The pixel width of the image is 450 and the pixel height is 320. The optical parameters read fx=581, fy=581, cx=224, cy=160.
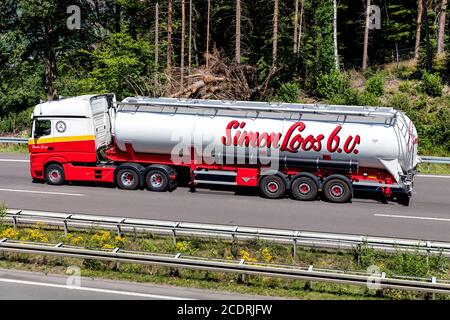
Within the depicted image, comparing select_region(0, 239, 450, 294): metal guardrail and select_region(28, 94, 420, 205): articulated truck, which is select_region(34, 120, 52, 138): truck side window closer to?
select_region(28, 94, 420, 205): articulated truck

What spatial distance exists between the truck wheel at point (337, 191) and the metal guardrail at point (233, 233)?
16.8ft

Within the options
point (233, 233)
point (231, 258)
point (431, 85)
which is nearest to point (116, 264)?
point (231, 258)

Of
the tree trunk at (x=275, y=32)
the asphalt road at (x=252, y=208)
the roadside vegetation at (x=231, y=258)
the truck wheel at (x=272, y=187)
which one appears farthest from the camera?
the tree trunk at (x=275, y=32)

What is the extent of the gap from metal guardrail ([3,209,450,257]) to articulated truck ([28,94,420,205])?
5279 millimetres

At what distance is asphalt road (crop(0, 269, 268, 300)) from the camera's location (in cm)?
1205

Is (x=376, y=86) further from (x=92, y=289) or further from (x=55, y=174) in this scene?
(x=92, y=289)

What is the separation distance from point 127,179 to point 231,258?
831 centimetres

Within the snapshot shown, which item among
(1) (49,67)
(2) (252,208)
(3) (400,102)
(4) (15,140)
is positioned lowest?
(2) (252,208)

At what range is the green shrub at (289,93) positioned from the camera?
3368 centimetres

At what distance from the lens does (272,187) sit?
2030 centimetres

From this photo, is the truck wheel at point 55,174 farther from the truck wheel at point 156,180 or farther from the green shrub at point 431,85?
the green shrub at point 431,85

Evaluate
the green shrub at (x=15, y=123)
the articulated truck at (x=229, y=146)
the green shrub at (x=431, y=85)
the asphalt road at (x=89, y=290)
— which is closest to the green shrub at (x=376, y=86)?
the green shrub at (x=431, y=85)

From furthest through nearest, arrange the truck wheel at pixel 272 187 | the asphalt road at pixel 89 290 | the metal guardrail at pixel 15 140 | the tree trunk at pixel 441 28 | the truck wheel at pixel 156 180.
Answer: the tree trunk at pixel 441 28, the metal guardrail at pixel 15 140, the truck wheel at pixel 156 180, the truck wheel at pixel 272 187, the asphalt road at pixel 89 290

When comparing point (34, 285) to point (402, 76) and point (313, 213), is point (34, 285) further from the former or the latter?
point (402, 76)
